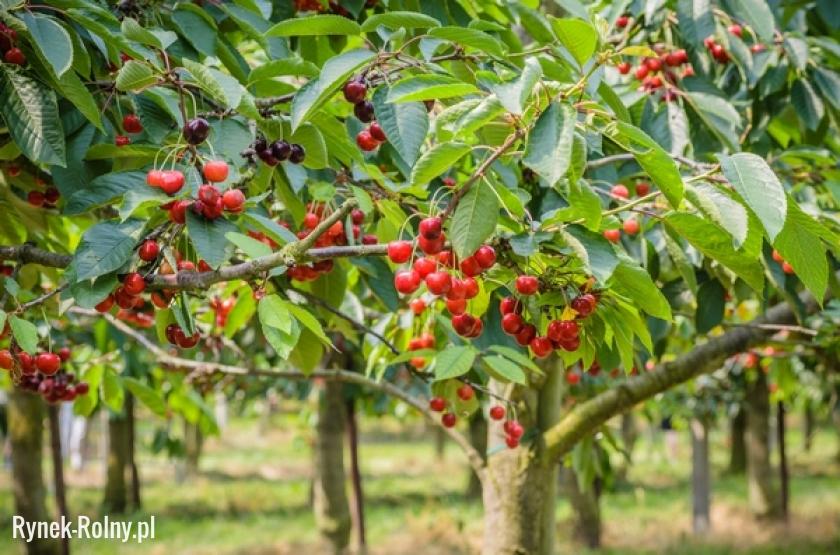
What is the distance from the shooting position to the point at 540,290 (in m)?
1.61

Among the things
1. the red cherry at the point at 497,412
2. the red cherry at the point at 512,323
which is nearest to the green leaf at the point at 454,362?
the red cherry at the point at 512,323

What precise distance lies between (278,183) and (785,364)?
13.3 ft

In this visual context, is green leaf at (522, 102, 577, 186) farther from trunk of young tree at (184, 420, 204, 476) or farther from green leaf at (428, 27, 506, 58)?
trunk of young tree at (184, 420, 204, 476)

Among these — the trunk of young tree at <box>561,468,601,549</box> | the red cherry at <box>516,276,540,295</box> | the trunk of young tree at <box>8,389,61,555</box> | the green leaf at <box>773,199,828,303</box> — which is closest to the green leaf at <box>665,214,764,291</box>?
the green leaf at <box>773,199,828,303</box>

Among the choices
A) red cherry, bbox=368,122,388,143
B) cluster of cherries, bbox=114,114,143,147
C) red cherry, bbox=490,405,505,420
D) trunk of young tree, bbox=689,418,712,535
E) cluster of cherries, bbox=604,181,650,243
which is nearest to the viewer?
red cherry, bbox=368,122,388,143

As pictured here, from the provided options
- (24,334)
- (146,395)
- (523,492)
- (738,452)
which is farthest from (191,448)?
(24,334)

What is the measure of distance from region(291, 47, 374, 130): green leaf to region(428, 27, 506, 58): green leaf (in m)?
0.13

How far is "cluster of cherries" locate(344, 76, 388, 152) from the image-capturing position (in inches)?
60.8

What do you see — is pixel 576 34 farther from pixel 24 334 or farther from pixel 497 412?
pixel 497 412

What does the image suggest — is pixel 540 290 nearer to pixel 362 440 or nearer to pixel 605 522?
pixel 605 522

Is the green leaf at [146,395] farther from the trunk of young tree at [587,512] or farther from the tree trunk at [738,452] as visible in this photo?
the tree trunk at [738,452]

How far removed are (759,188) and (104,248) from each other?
111cm

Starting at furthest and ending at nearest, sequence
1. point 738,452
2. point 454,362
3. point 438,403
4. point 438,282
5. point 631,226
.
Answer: point 738,452 → point 438,403 → point 631,226 → point 454,362 → point 438,282

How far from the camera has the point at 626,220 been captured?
7.97ft
